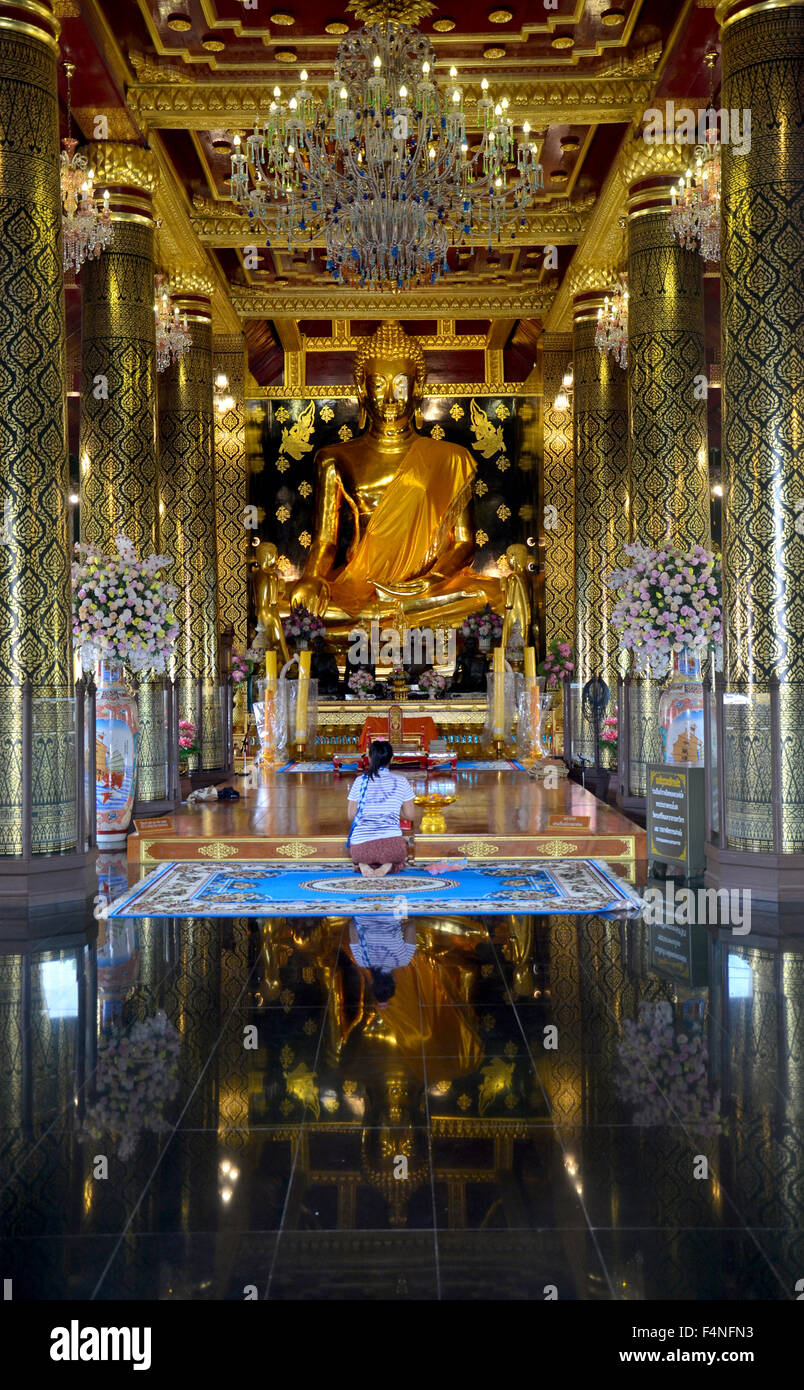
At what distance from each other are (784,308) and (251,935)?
4052mm

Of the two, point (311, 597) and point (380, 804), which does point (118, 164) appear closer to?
point (380, 804)

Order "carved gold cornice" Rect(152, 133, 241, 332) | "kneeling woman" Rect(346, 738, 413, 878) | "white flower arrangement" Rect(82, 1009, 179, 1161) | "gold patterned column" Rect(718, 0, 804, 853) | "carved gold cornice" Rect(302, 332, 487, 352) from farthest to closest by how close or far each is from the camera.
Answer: "carved gold cornice" Rect(302, 332, 487, 352), "carved gold cornice" Rect(152, 133, 241, 332), "kneeling woman" Rect(346, 738, 413, 878), "gold patterned column" Rect(718, 0, 804, 853), "white flower arrangement" Rect(82, 1009, 179, 1161)

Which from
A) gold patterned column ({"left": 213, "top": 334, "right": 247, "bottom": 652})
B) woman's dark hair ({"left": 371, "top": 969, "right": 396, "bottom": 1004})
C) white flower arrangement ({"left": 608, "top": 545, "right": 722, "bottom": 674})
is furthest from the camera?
gold patterned column ({"left": 213, "top": 334, "right": 247, "bottom": 652})

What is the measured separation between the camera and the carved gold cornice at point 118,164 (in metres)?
9.29

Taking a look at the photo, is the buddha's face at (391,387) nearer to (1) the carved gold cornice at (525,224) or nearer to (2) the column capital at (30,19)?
(1) the carved gold cornice at (525,224)

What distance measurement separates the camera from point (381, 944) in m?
5.10

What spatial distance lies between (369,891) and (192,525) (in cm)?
719

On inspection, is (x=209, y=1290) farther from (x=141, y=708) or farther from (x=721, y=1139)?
(x=141, y=708)

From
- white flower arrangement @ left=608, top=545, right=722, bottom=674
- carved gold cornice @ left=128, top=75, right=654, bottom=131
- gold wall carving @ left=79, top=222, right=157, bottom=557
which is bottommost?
white flower arrangement @ left=608, top=545, right=722, bottom=674

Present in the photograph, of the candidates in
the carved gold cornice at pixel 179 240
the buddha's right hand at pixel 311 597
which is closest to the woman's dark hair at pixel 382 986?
the carved gold cornice at pixel 179 240

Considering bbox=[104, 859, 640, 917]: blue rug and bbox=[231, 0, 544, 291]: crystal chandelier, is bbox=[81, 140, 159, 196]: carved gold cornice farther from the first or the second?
bbox=[104, 859, 640, 917]: blue rug

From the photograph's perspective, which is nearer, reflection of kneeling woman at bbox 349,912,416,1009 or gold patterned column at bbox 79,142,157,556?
reflection of kneeling woman at bbox 349,912,416,1009

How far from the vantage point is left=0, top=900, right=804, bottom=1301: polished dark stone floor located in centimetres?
232

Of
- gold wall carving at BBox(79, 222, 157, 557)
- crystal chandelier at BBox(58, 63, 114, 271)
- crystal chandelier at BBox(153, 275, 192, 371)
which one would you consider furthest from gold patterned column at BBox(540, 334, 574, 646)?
crystal chandelier at BBox(58, 63, 114, 271)
